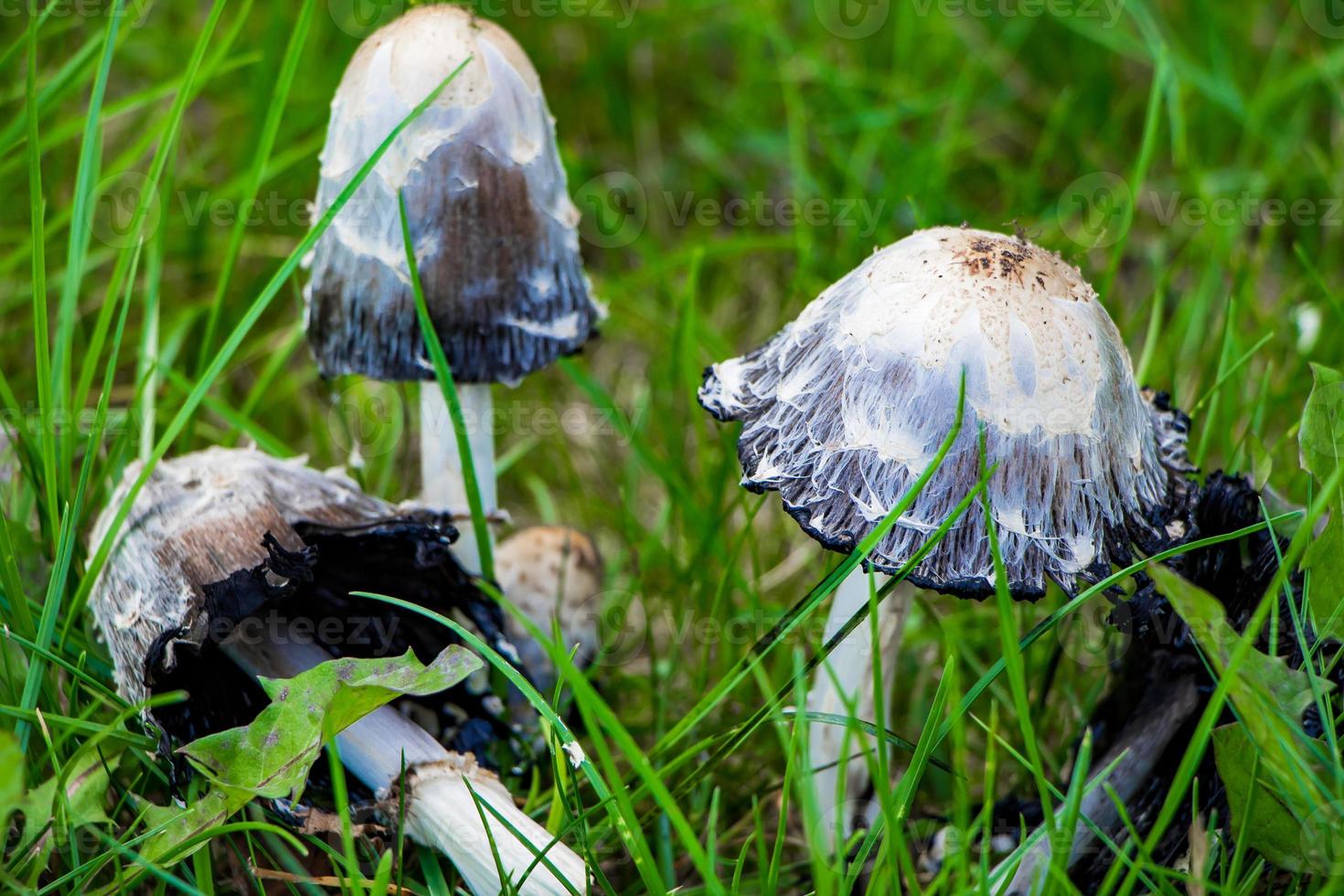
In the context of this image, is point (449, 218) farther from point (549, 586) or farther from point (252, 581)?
point (549, 586)

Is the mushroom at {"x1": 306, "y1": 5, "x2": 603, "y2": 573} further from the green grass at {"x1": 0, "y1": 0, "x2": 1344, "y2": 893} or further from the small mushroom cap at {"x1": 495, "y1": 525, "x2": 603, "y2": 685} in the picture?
the small mushroom cap at {"x1": 495, "y1": 525, "x2": 603, "y2": 685}

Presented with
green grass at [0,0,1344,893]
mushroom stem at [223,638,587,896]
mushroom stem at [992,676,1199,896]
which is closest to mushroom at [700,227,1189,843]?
green grass at [0,0,1344,893]

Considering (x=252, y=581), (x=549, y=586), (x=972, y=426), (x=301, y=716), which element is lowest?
(x=549, y=586)

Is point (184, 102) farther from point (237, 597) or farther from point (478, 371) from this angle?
point (237, 597)

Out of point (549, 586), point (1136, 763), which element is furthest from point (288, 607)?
point (1136, 763)

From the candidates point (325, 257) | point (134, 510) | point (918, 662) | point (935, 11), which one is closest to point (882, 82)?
point (935, 11)

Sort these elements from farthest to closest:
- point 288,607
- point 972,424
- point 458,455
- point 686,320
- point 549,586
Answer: point 686,320
point 549,586
point 458,455
point 288,607
point 972,424

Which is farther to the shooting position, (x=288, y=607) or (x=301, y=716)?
(x=288, y=607)

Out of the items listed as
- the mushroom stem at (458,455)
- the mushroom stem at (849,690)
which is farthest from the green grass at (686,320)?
the mushroom stem at (458,455)
